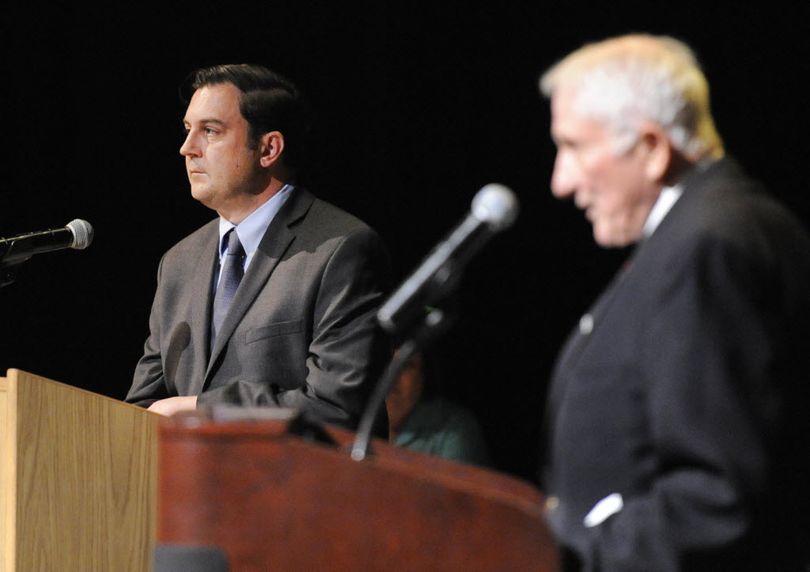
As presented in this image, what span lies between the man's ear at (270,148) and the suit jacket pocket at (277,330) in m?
0.50

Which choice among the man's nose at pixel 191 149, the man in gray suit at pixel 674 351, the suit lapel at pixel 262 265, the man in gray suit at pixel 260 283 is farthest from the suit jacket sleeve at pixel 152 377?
the man in gray suit at pixel 674 351

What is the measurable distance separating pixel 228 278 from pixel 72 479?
74 cm

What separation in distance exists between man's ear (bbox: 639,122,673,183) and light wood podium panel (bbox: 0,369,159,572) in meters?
1.46

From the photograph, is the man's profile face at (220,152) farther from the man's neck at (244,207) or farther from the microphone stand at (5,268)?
the microphone stand at (5,268)

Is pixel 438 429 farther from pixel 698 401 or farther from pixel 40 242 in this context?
pixel 698 401

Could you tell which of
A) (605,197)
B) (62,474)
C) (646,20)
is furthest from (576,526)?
(646,20)

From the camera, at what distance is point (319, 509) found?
54.1 inches

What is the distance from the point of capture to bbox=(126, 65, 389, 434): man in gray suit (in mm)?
2961

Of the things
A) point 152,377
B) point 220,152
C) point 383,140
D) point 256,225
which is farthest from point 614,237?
point 383,140

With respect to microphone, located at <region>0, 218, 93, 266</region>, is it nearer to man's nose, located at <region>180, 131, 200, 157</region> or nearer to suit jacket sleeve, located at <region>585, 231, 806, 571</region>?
man's nose, located at <region>180, 131, 200, 157</region>

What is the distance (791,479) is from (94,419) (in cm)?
166

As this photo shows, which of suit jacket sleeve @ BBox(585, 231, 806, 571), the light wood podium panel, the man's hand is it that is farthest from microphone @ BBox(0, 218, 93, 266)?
suit jacket sleeve @ BBox(585, 231, 806, 571)

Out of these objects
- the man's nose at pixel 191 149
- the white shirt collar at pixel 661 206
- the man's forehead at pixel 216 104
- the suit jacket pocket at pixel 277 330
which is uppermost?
the man's forehead at pixel 216 104

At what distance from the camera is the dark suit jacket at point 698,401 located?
4.56 feet
